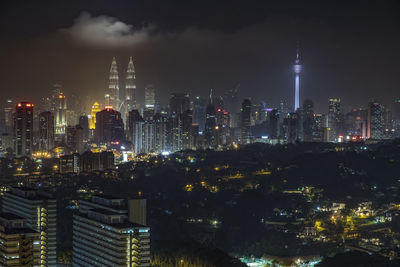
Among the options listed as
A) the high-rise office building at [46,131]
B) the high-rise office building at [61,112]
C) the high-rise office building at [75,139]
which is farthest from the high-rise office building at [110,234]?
the high-rise office building at [61,112]

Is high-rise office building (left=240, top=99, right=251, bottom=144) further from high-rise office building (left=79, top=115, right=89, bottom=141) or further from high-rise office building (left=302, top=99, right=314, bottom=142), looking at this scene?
high-rise office building (left=79, top=115, right=89, bottom=141)

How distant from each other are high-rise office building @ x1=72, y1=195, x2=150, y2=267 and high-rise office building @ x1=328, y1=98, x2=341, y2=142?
2179 centimetres

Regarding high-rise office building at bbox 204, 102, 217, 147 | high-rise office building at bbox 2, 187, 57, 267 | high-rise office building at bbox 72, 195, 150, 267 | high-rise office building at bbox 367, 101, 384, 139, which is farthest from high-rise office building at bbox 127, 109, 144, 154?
high-rise office building at bbox 72, 195, 150, 267

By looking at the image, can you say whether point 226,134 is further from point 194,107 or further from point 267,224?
point 267,224

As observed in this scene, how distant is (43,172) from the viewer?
73.7 feet

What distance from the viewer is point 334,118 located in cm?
3325

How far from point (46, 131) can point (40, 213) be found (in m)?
17.3

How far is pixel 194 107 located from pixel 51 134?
366 inches

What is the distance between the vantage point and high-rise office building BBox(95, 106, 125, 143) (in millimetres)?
31203

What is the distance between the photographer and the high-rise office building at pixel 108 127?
102 feet

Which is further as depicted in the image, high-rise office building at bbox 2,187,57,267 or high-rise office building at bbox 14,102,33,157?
high-rise office building at bbox 14,102,33,157

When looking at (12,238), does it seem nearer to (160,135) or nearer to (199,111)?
(160,135)

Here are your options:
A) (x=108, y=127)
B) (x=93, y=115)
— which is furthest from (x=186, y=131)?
(x=93, y=115)

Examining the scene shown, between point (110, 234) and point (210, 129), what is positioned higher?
point (210, 129)
